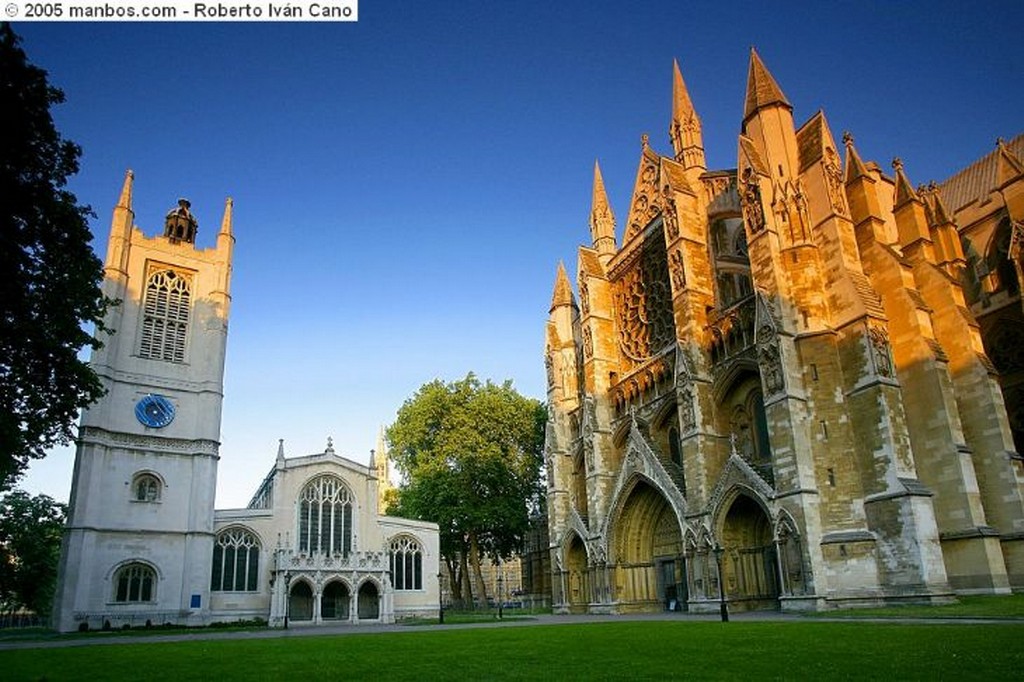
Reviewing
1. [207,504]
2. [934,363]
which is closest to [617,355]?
[934,363]

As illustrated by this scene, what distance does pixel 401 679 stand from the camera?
8.40m

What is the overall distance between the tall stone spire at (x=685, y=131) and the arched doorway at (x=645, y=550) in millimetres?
18463

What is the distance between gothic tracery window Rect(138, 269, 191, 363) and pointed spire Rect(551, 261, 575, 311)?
22.7 metres

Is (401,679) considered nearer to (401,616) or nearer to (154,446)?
(154,446)

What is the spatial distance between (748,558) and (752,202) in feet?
47.1

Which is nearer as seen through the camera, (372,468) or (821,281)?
(821,281)

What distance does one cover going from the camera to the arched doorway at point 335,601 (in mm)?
38469

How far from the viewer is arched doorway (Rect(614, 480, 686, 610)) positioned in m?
31.4

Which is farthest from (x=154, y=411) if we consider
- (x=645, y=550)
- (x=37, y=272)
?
(x=645, y=550)

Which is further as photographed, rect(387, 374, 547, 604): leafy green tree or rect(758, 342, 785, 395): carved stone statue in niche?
rect(387, 374, 547, 604): leafy green tree

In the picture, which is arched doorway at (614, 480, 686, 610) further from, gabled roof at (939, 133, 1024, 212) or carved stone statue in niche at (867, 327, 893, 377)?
gabled roof at (939, 133, 1024, 212)

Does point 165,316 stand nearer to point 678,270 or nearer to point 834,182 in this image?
point 678,270

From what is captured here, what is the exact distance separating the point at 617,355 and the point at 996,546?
66.0ft

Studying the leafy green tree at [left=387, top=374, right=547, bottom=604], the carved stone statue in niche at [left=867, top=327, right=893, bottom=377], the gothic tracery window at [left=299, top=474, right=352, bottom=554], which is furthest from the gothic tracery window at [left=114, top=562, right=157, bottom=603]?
the carved stone statue in niche at [left=867, top=327, right=893, bottom=377]
